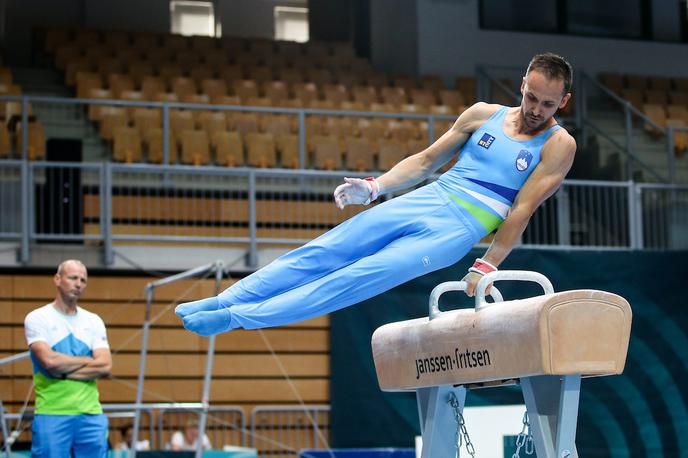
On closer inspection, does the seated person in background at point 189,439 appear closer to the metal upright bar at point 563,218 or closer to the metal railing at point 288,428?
the metal railing at point 288,428

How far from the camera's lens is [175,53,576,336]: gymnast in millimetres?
4145

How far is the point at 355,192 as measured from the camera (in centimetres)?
434

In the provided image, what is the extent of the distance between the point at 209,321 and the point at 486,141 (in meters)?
1.37

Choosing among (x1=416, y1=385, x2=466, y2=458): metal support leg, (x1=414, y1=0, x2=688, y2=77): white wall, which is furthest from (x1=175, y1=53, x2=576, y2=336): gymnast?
(x1=414, y1=0, x2=688, y2=77): white wall

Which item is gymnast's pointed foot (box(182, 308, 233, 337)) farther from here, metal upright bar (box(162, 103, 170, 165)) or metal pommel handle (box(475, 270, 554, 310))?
metal upright bar (box(162, 103, 170, 165))

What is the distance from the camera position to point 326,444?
10.1 metres

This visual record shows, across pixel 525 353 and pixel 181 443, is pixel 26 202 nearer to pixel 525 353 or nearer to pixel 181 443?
pixel 181 443

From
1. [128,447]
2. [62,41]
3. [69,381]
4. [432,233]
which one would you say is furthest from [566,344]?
[62,41]

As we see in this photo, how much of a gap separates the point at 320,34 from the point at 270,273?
1376 centimetres

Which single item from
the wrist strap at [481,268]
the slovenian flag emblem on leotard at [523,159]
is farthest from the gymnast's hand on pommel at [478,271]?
the slovenian flag emblem on leotard at [523,159]

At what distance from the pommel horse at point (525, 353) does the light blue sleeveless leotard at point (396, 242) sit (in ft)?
0.70

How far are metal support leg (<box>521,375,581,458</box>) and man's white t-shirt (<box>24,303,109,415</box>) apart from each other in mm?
3114

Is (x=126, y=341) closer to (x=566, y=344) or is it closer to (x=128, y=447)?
(x=128, y=447)

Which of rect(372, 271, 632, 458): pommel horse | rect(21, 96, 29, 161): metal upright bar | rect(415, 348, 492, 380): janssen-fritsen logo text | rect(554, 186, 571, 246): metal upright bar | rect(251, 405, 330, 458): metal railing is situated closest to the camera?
rect(372, 271, 632, 458): pommel horse
